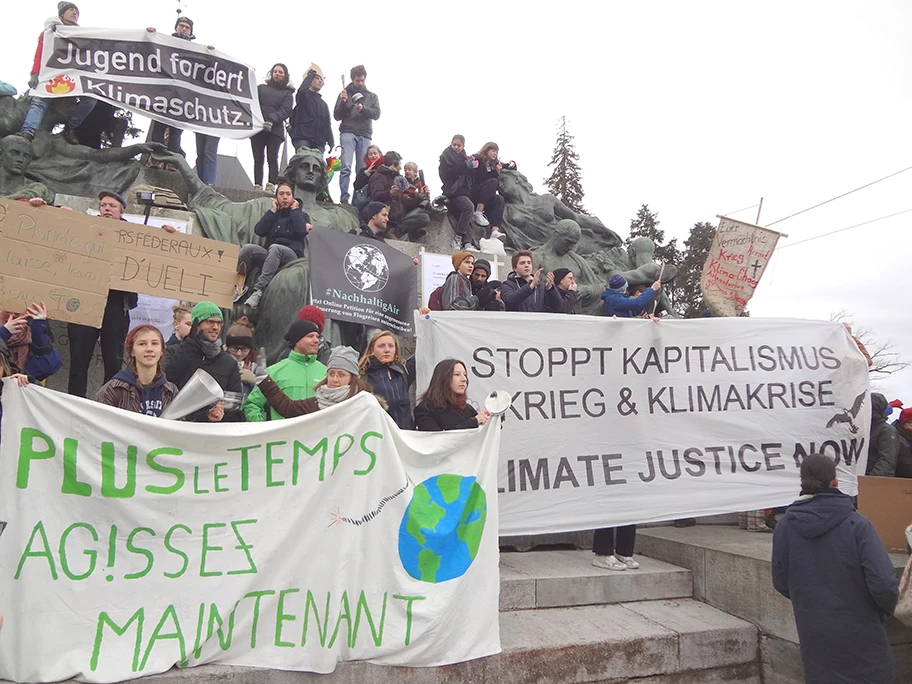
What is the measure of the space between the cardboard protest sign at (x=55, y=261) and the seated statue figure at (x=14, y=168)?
3530 mm

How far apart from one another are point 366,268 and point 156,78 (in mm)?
4374

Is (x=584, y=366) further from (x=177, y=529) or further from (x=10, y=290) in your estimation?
(x=10, y=290)

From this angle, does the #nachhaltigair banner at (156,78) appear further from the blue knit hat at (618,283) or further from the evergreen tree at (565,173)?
the evergreen tree at (565,173)

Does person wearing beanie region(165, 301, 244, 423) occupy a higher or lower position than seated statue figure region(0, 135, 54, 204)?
lower

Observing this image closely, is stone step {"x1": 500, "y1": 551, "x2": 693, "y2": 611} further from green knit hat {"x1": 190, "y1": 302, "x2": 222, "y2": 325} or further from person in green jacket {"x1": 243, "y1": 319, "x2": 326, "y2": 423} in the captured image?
green knit hat {"x1": 190, "y1": 302, "x2": 222, "y2": 325}

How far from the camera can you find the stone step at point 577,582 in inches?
176

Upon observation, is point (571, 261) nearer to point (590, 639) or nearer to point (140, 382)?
point (590, 639)

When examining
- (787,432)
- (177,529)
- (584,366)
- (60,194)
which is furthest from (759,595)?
(60,194)

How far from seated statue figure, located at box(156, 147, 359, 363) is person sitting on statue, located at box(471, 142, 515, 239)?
7.21 feet

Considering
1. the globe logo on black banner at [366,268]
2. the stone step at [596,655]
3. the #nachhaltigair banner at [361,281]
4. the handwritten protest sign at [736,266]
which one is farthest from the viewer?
the handwritten protest sign at [736,266]

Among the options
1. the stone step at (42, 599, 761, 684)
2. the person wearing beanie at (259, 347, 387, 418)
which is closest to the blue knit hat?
the stone step at (42, 599, 761, 684)

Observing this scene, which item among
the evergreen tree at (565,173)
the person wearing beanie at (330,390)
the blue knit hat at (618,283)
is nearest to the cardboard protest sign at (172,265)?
the person wearing beanie at (330,390)

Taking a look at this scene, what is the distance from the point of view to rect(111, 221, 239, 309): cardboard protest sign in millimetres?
5062

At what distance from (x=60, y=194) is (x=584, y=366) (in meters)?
6.07
